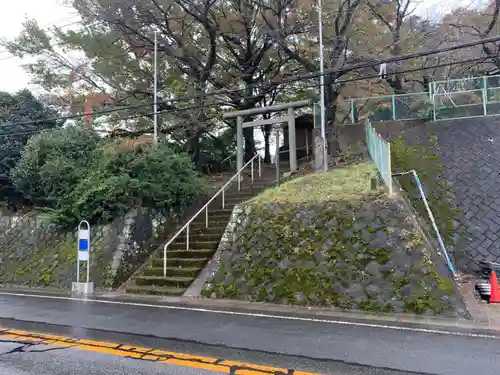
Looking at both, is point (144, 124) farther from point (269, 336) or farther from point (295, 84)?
point (269, 336)

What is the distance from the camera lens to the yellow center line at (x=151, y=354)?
5.31 metres

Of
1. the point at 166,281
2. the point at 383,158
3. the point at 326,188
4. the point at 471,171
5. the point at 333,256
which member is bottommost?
the point at 166,281

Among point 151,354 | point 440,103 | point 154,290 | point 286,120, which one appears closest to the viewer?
point 151,354

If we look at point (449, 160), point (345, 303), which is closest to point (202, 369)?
point (345, 303)

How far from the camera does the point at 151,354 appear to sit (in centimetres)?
606

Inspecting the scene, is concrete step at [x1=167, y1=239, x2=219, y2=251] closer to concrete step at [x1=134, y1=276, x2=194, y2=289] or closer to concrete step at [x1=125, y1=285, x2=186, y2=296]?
concrete step at [x1=134, y1=276, x2=194, y2=289]

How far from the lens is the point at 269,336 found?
7055 mm

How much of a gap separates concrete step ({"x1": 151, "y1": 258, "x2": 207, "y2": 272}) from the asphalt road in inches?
131

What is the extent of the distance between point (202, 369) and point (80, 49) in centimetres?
1942

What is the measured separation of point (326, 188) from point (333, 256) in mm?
2898

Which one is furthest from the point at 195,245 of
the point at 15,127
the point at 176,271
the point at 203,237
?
the point at 15,127

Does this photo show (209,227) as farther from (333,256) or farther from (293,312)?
(293,312)

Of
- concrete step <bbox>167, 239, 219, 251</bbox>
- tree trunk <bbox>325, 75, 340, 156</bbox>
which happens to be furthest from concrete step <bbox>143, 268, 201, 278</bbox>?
tree trunk <bbox>325, 75, 340, 156</bbox>

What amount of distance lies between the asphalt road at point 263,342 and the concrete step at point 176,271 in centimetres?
288
